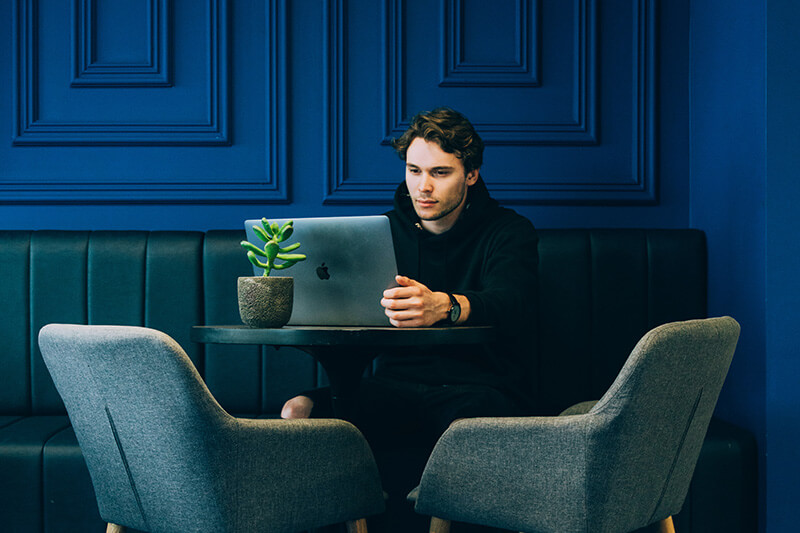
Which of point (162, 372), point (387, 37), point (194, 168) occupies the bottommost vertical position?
point (162, 372)

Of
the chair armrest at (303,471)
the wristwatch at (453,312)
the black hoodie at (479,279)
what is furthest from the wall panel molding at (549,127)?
the chair armrest at (303,471)

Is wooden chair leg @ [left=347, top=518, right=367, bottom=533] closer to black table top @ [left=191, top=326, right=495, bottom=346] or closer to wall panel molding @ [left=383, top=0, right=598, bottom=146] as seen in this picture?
black table top @ [left=191, top=326, right=495, bottom=346]

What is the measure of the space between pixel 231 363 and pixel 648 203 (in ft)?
4.95

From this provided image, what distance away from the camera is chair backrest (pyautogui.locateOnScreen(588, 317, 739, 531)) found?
115 centimetres

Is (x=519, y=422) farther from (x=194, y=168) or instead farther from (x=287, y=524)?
(x=194, y=168)

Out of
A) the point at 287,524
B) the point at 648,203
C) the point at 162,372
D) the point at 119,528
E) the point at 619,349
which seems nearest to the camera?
the point at 162,372

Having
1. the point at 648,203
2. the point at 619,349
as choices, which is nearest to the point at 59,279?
the point at 619,349

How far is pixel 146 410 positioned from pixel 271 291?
0.35 m

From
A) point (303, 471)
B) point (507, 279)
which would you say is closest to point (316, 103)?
point (507, 279)

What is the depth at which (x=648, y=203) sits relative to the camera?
2.44m

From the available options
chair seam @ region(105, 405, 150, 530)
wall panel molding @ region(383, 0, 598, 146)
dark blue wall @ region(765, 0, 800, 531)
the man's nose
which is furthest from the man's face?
chair seam @ region(105, 405, 150, 530)

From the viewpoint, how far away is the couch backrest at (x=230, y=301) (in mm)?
2145

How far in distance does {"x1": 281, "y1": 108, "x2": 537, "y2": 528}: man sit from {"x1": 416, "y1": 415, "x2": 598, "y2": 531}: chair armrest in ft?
0.84

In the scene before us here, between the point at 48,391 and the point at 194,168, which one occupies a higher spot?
the point at 194,168
